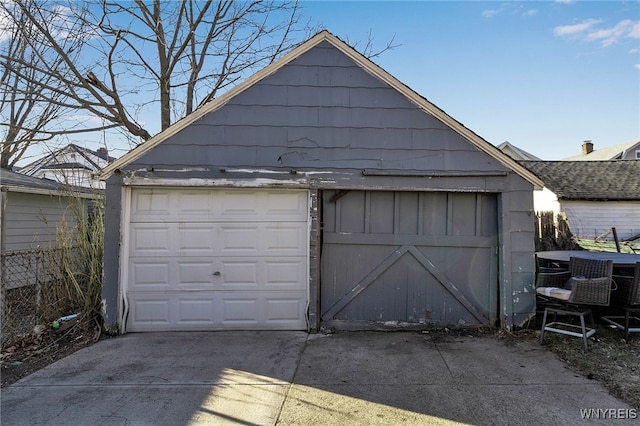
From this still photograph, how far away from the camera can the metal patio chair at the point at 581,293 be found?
4832 mm

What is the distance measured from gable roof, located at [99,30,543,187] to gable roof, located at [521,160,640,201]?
12294mm

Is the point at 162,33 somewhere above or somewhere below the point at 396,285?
above

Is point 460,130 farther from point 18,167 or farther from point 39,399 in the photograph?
point 18,167

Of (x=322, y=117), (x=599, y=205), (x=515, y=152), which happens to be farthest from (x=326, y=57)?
(x=515, y=152)

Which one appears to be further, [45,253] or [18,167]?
[18,167]

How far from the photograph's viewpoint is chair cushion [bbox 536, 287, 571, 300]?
5012mm

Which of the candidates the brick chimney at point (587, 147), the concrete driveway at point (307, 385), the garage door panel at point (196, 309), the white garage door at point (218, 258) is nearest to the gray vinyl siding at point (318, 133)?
the white garage door at point (218, 258)

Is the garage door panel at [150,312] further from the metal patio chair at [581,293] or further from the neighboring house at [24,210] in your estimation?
the metal patio chair at [581,293]

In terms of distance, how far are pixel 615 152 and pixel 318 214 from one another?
3123 centimetres

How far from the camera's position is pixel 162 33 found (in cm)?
1057

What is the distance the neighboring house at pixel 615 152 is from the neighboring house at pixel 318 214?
91.7ft

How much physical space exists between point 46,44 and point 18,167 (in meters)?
13.2

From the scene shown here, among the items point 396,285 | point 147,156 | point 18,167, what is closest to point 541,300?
point 396,285

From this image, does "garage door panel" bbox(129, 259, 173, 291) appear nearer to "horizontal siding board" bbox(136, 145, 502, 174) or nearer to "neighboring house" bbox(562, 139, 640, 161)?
"horizontal siding board" bbox(136, 145, 502, 174)
